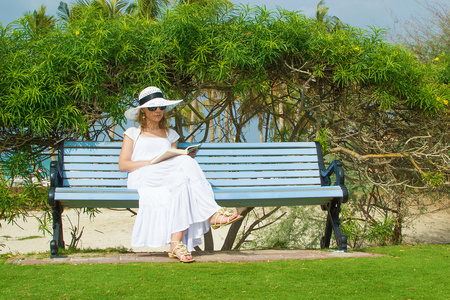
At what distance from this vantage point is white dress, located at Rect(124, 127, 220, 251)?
3348 millimetres

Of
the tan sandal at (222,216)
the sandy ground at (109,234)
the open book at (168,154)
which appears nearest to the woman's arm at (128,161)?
the open book at (168,154)

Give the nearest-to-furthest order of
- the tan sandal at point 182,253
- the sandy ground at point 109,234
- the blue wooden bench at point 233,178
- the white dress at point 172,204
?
the tan sandal at point 182,253, the white dress at point 172,204, the blue wooden bench at point 233,178, the sandy ground at point 109,234

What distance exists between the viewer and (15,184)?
4.26 metres

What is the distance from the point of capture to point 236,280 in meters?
2.77

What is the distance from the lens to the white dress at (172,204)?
11.0 feet

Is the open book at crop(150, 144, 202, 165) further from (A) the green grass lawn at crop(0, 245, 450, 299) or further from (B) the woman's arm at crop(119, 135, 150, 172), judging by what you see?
(A) the green grass lawn at crop(0, 245, 450, 299)

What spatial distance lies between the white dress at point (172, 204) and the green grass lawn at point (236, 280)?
0.85 ft

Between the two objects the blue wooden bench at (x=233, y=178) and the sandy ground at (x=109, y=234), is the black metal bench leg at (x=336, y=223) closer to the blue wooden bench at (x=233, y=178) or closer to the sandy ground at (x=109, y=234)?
the blue wooden bench at (x=233, y=178)

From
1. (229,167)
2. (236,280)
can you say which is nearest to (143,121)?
(229,167)

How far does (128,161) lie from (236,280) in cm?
155

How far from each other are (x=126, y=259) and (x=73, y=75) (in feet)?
5.85

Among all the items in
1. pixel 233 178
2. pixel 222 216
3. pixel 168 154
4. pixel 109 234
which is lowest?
pixel 109 234

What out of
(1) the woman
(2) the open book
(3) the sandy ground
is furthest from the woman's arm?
(3) the sandy ground

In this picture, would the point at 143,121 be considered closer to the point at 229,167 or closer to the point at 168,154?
the point at 168,154
